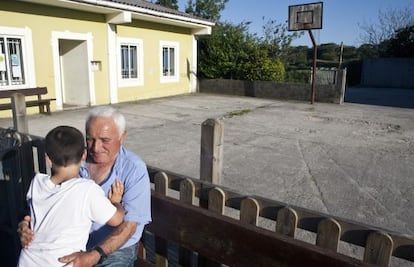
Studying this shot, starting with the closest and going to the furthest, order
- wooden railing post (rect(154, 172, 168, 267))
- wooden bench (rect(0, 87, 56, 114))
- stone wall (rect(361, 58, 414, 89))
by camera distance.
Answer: wooden railing post (rect(154, 172, 168, 267)) < wooden bench (rect(0, 87, 56, 114)) < stone wall (rect(361, 58, 414, 89))

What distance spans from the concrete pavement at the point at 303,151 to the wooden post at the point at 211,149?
1998mm

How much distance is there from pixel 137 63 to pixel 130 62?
0.28 m

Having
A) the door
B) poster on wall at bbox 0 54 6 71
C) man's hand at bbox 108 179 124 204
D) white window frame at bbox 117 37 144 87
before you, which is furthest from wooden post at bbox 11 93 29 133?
white window frame at bbox 117 37 144 87

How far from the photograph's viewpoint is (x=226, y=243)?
1.65 meters

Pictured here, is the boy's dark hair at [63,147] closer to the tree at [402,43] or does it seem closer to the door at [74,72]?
the door at [74,72]

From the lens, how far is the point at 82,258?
5.14ft

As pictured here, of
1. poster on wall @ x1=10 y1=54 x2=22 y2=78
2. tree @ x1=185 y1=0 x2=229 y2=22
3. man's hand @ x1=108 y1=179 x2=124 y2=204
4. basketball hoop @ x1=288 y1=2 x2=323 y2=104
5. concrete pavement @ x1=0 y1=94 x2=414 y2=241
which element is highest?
tree @ x1=185 y1=0 x2=229 y2=22

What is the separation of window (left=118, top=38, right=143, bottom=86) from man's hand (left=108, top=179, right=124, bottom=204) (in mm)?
11346

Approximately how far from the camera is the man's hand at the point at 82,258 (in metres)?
1.52

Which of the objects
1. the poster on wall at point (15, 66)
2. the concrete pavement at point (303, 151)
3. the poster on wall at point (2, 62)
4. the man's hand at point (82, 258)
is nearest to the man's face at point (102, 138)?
the man's hand at point (82, 258)

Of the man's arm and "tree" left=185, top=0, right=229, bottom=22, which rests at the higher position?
"tree" left=185, top=0, right=229, bottom=22

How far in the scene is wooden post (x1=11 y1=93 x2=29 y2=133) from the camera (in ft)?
8.81

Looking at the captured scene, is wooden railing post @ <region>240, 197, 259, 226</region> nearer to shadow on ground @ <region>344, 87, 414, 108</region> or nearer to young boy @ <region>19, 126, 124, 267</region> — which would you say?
young boy @ <region>19, 126, 124, 267</region>

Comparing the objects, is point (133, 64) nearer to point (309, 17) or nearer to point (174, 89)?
point (174, 89)
